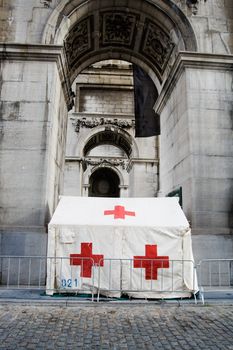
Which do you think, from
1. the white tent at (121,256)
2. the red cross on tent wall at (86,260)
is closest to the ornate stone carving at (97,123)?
the white tent at (121,256)

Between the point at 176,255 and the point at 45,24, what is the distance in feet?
28.2

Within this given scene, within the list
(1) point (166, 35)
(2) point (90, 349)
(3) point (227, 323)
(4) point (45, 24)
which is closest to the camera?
(2) point (90, 349)

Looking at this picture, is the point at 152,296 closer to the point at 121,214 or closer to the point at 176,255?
the point at 176,255

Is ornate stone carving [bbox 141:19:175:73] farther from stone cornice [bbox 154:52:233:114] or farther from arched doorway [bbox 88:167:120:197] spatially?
arched doorway [bbox 88:167:120:197]

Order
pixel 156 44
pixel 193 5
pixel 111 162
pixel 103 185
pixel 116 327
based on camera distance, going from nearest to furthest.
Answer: pixel 116 327, pixel 193 5, pixel 156 44, pixel 111 162, pixel 103 185

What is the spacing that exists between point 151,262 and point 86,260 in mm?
1560

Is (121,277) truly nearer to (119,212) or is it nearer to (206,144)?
(119,212)

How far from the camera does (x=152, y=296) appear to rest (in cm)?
728

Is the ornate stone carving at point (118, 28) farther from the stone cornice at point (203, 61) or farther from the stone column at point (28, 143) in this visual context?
the stone column at point (28, 143)

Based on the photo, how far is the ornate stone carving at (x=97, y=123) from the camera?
25.2 metres

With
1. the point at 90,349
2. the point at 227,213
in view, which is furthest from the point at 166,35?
the point at 90,349

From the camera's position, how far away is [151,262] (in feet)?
24.3

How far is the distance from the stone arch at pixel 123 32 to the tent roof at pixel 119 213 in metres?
5.67

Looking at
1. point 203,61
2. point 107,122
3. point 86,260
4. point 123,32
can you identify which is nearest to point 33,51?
point 123,32
